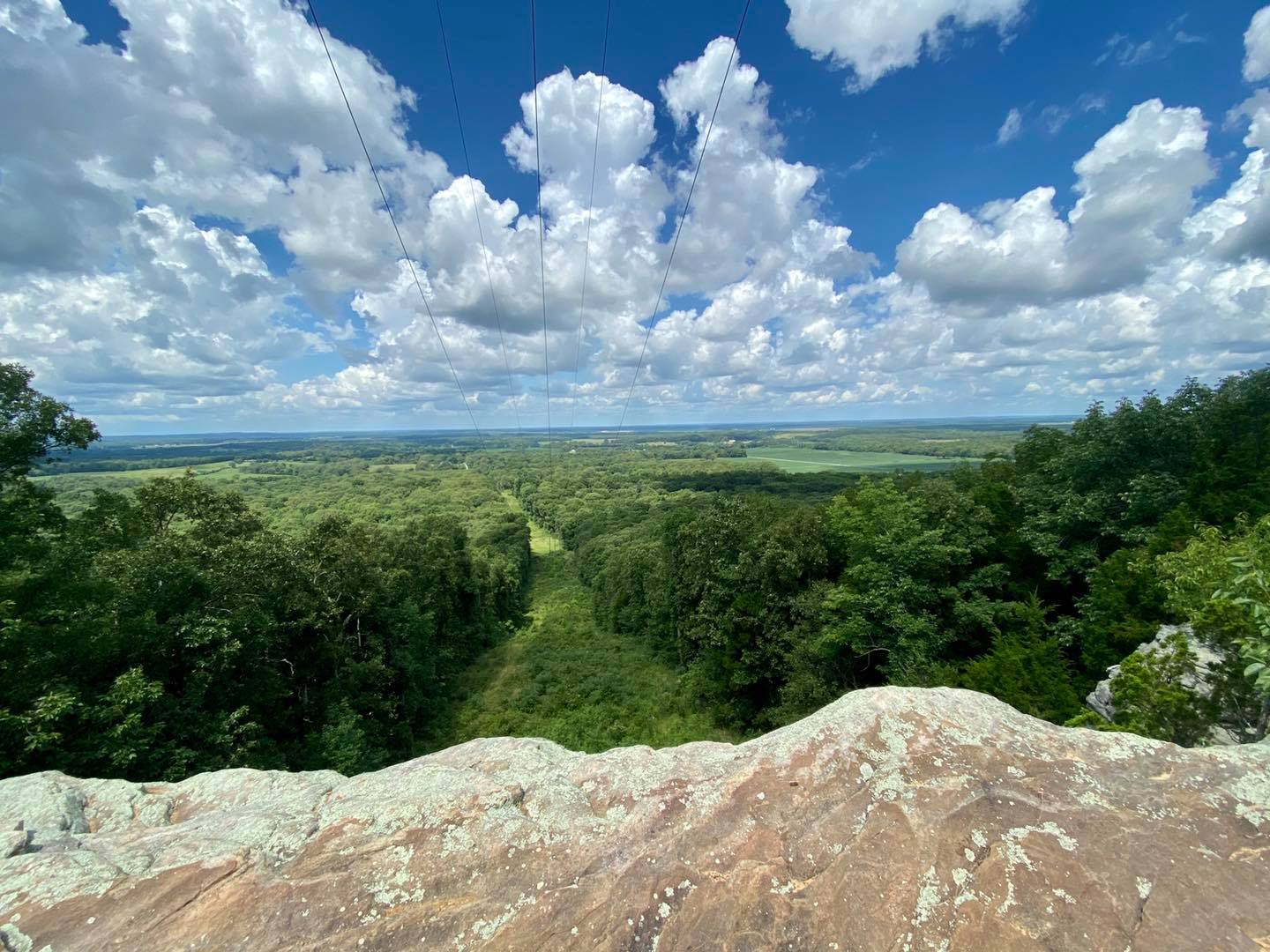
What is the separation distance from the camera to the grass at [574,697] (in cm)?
2719

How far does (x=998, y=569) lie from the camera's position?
22703mm

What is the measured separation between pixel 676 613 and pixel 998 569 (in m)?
21.3

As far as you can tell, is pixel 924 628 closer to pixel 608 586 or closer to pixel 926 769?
pixel 926 769

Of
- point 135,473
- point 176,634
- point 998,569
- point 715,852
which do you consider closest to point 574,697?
point 176,634

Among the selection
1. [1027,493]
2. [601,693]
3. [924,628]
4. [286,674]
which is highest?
[1027,493]

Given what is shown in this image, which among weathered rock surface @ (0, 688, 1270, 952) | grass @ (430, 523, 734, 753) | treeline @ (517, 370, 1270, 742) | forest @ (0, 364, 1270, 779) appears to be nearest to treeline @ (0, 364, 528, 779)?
forest @ (0, 364, 1270, 779)

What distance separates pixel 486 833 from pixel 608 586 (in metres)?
47.8

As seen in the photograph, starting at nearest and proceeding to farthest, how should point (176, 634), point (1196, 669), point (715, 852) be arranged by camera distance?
point (715, 852) < point (1196, 669) < point (176, 634)

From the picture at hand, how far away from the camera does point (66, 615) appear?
→ 1325cm

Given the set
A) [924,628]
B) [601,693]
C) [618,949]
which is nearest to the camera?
[618,949]

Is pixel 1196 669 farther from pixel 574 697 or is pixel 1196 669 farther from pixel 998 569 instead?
pixel 574 697

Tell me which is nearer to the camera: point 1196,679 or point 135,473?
point 1196,679

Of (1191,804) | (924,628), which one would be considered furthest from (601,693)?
(1191,804)

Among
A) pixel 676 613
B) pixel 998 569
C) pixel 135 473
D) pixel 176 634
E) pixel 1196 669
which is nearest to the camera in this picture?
pixel 1196 669
